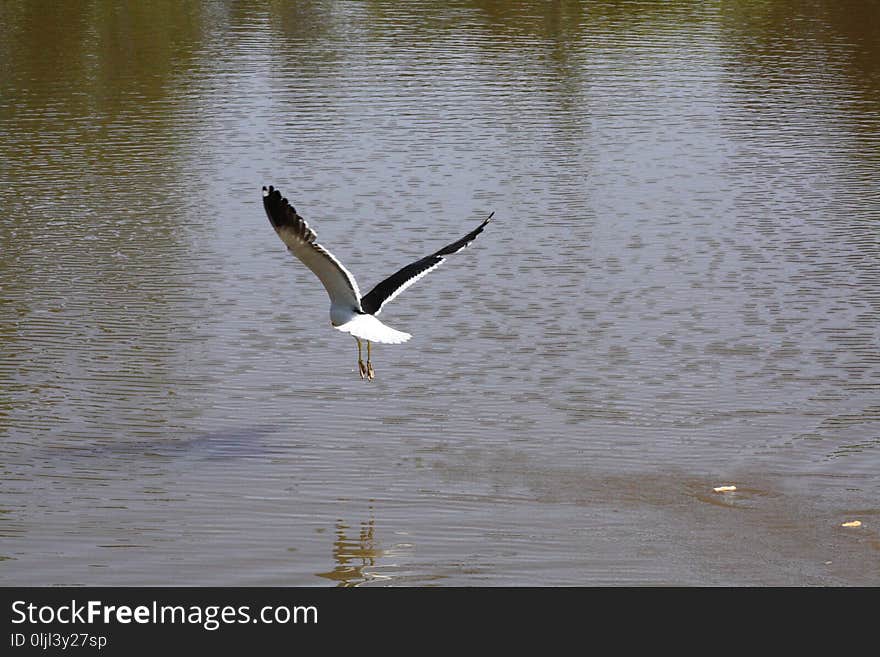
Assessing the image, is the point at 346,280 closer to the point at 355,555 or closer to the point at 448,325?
the point at 355,555

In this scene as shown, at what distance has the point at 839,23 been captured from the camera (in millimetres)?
34812

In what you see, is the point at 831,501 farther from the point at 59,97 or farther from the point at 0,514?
the point at 59,97

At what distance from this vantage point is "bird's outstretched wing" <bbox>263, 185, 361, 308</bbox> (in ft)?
32.2

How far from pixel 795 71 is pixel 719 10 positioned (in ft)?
27.0

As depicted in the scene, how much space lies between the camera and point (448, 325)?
14.2 meters

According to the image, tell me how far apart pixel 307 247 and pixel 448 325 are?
170 inches

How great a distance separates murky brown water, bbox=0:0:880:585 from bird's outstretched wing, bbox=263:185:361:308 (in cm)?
113

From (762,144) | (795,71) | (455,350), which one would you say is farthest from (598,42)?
(455,350)

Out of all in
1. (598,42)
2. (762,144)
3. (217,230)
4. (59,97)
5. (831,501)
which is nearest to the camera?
(831,501)

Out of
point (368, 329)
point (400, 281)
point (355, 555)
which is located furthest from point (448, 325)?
point (355, 555)

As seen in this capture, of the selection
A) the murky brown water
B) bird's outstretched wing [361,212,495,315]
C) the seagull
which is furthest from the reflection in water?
bird's outstretched wing [361,212,495,315]

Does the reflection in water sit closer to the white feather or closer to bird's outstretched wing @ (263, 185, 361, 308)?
the white feather

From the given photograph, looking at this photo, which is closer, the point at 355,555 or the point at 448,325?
the point at 355,555

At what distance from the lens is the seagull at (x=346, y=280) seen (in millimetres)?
9914
